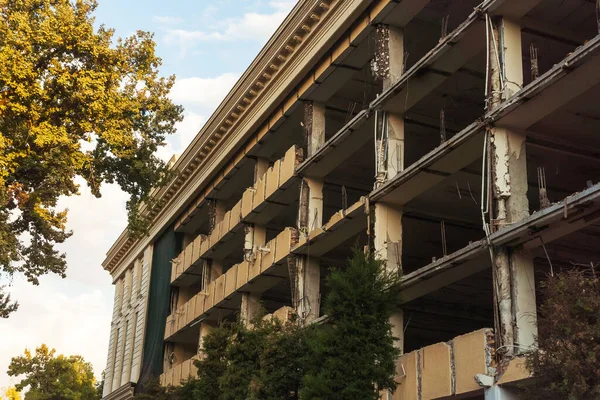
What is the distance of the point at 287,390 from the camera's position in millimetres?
21094

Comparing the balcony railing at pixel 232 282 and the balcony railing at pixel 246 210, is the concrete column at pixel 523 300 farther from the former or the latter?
the balcony railing at pixel 246 210

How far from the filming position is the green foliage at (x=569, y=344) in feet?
43.1

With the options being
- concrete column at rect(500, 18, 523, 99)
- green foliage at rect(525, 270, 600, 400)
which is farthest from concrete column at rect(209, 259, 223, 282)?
green foliage at rect(525, 270, 600, 400)

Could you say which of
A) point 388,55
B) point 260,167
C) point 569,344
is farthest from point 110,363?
point 569,344

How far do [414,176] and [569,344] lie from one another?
9.45 m

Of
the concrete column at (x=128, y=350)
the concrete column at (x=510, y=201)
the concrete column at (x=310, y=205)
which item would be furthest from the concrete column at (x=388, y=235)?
the concrete column at (x=128, y=350)

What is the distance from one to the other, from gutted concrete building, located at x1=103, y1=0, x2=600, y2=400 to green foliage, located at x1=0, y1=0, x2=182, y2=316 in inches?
130

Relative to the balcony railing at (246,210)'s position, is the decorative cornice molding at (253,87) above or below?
above

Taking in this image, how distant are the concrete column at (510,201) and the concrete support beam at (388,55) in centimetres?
521

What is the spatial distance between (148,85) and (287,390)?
12180mm

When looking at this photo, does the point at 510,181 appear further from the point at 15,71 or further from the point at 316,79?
the point at 15,71

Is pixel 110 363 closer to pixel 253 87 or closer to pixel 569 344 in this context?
pixel 253 87

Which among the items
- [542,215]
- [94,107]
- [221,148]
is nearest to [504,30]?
[542,215]

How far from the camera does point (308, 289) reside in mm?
28312
